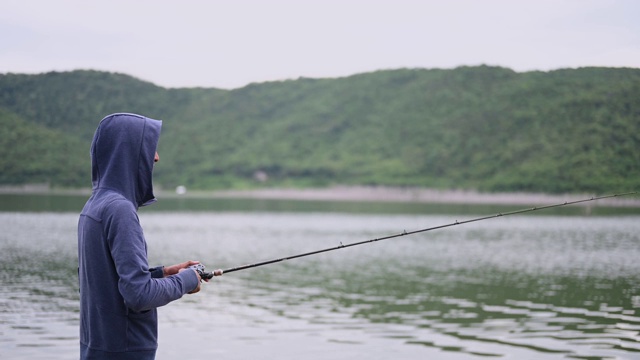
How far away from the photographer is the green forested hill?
414 feet

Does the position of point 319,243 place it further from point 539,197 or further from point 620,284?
point 539,197

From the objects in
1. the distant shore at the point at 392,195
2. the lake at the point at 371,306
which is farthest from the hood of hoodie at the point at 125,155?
the distant shore at the point at 392,195

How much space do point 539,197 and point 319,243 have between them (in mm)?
94274

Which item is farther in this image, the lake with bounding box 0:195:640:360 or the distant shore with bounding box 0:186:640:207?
the distant shore with bounding box 0:186:640:207

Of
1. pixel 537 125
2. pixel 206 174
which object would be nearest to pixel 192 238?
pixel 537 125

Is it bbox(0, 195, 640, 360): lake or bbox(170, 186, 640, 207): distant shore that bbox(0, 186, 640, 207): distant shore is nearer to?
bbox(170, 186, 640, 207): distant shore

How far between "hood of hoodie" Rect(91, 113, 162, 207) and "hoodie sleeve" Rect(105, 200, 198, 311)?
20cm

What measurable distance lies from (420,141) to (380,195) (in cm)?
2553

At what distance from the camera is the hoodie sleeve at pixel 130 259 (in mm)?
3605

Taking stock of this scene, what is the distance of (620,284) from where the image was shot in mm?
22484

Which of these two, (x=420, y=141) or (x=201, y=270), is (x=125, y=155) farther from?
(x=420, y=141)

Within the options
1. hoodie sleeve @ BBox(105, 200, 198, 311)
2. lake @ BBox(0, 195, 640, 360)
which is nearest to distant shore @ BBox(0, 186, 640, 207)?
lake @ BBox(0, 195, 640, 360)

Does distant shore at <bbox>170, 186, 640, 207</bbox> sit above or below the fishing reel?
below

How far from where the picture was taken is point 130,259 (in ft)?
11.8
